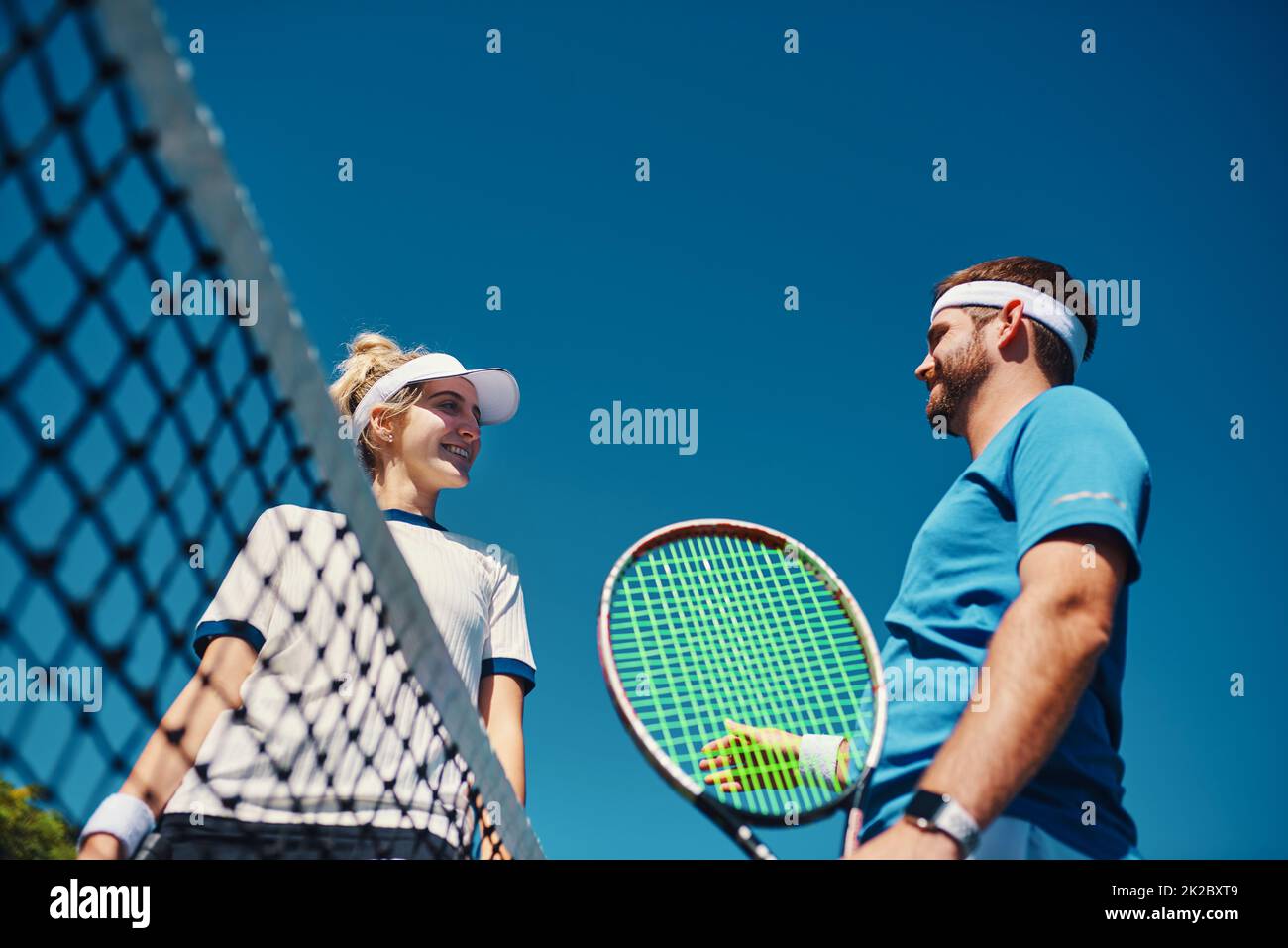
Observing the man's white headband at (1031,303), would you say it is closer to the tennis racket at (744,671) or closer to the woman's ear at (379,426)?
the tennis racket at (744,671)

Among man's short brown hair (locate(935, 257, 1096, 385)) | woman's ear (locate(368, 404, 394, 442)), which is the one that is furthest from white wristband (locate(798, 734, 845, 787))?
woman's ear (locate(368, 404, 394, 442))

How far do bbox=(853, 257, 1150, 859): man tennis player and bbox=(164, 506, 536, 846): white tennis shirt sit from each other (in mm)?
1046

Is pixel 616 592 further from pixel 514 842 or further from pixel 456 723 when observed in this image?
pixel 514 842

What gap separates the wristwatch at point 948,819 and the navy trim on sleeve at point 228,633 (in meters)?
1.61

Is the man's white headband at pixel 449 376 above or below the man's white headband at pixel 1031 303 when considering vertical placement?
above

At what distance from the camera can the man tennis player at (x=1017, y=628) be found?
174 cm

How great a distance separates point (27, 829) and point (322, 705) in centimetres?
1177

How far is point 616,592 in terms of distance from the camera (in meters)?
2.54

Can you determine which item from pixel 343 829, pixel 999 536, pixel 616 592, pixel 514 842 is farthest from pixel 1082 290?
pixel 343 829

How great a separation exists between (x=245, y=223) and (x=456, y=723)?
47.1 inches

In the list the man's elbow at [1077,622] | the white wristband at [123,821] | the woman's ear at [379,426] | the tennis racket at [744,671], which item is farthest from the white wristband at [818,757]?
the woman's ear at [379,426]

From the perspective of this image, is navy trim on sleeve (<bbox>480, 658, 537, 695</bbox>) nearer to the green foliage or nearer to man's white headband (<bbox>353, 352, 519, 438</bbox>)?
man's white headband (<bbox>353, 352, 519, 438</bbox>)

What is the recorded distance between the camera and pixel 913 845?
5.62 ft
